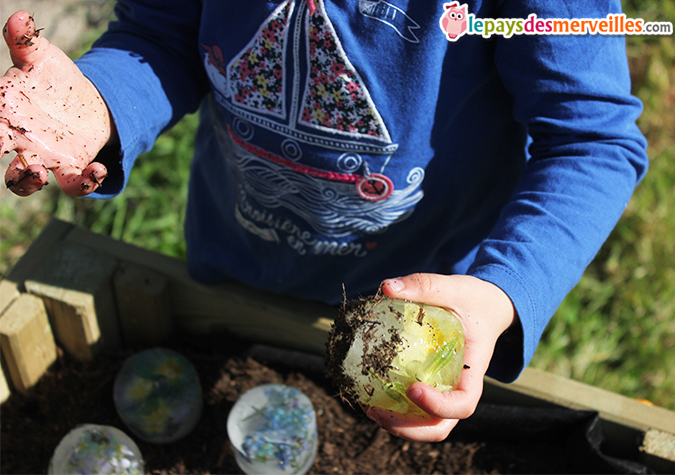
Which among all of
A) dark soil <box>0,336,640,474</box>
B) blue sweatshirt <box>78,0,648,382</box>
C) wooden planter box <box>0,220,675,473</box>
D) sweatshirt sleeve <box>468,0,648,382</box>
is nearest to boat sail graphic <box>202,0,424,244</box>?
blue sweatshirt <box>78,0,648,382</box>

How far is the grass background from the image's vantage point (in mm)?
2223

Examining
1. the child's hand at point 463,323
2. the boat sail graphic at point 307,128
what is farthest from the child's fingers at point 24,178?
the child's hand at point 463,323

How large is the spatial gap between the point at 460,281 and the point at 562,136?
1.30 feet

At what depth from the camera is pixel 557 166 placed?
3.63 ft

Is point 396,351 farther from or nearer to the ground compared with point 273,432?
farther from the ground

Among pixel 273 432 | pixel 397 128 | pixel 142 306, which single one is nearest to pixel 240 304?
pixel 142 306

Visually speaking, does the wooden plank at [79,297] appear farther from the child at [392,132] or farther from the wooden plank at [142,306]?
the child at [392,132]

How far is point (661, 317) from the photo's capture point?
7.56 feet

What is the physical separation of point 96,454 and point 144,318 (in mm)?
429

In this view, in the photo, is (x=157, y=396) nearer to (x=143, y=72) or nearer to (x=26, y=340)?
(x=26, y=340)

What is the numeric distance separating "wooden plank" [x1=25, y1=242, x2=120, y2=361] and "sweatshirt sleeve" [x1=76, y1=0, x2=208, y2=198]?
47 centimetres

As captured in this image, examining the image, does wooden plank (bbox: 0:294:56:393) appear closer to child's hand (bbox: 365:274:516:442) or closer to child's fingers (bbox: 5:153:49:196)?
child's fingers (bbox: 5:153:49:196)

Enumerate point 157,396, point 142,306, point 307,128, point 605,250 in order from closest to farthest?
point 307,128 < point 157,396 < point 142,306 < point 605,250

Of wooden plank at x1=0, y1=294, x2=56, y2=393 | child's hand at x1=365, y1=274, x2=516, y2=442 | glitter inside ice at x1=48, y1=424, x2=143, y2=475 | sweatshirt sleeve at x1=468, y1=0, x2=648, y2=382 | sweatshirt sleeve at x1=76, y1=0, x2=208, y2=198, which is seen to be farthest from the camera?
wooden plank at x1=0, y1=294, x2=56, y2=393
